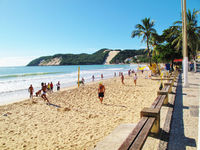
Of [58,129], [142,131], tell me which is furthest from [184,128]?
[58,129]

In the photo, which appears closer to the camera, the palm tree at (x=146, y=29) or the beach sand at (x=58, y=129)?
the beach sand at (x=58, y=129)

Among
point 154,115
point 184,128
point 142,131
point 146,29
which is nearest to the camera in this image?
point 142,131

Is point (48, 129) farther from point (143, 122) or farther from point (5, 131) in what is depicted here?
point (143, 122)

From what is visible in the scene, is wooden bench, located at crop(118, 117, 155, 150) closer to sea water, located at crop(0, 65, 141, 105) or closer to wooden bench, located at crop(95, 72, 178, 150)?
wooden bench, located at crop(95, 72, 178, 150)

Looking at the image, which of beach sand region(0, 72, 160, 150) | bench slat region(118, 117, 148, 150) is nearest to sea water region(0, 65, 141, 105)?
beach sand region(0, 72, 160, 150)

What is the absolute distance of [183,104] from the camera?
5.41 m

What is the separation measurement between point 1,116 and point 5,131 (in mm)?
2549

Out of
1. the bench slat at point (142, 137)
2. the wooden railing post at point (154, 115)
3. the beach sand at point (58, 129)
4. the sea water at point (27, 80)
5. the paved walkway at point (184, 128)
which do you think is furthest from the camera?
the sea water at point (27, 80)

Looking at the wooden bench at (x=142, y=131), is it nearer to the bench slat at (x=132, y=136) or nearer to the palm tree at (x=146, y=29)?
the bench slat at (x=132, y=136)

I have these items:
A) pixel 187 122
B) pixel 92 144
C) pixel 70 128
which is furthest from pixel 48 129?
pixel 187 122

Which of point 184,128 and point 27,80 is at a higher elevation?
point 184,128

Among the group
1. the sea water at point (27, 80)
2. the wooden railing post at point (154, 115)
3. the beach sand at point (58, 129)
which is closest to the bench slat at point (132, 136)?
the wooden railing post at point (154, 115)

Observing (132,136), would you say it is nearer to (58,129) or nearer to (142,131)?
(142,131)

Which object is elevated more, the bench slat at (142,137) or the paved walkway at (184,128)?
the bench slat at (142,137)
